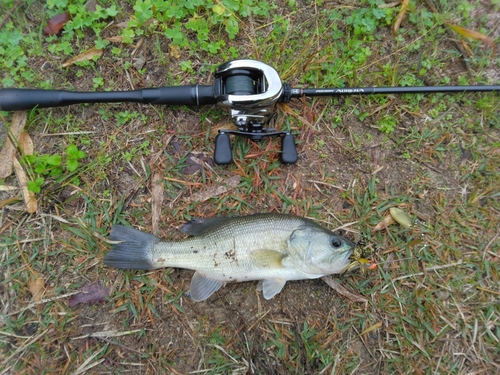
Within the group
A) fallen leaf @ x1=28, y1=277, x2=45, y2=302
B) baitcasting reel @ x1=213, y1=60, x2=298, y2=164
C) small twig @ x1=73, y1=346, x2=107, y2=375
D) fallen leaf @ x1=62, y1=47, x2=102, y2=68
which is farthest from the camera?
fallen leaf @ x1=62, y1=47, x2=102, y2=68

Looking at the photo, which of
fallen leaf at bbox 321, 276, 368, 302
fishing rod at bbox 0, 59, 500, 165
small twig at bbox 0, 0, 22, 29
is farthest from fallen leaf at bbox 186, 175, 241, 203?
small twig at bbox 0, 0, 22, 29

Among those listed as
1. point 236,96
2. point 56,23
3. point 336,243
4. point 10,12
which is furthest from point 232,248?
point 10,12

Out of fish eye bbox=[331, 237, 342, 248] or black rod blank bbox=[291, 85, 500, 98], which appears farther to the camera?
black rod blank bbox=[291, 85, 500, 98]

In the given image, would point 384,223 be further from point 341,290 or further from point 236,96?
point 236,96

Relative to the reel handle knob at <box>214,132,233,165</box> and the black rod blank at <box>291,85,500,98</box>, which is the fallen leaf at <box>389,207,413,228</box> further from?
the reel handle knob at <box>214,132,233,165</box>

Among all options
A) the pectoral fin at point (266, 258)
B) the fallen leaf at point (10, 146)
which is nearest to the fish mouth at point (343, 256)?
the pectoral fin at point (266, 258)

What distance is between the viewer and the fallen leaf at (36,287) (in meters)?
3.04

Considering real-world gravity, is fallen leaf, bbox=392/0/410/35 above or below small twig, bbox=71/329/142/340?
above

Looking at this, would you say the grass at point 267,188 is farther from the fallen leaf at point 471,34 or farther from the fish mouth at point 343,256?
the fish mouth at point 343,256

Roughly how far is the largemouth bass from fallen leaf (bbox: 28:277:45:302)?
2.30 feet

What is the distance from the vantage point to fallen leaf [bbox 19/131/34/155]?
10.6ft

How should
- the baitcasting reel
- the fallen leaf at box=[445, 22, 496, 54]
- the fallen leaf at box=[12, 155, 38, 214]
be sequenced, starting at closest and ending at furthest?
the baitcasting reel → the fallen leaf at box=[12, 155, 38, 214] → the fallen leaf at box=[445, 22, 496, 54]

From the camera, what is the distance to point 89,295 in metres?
3.06

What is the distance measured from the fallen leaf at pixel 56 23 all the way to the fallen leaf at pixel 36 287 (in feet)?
8.16
